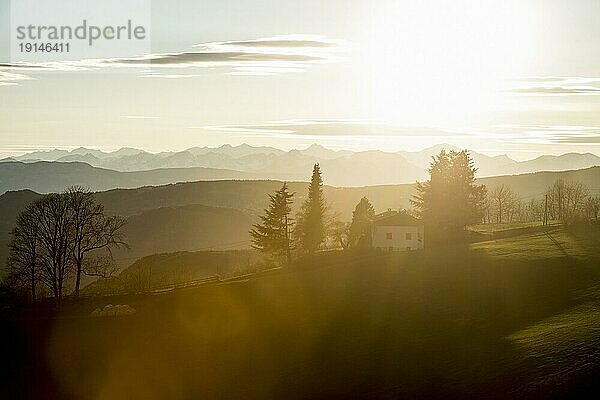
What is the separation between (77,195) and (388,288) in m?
44.8

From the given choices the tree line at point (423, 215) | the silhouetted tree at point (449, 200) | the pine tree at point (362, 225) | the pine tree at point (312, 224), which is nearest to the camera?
the silhouetted tree at point (449, 200)

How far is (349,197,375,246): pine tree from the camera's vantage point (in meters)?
97.4

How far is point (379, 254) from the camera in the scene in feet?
293

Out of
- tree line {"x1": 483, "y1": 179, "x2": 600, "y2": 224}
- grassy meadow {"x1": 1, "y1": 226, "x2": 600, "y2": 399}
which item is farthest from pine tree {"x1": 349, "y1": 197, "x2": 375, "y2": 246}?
tree line {"x1": 483, "y1": 179, "x2": 600, "y2": 224}

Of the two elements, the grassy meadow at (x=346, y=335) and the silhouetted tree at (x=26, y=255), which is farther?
the silhouetted tree at (x=26, y=255)

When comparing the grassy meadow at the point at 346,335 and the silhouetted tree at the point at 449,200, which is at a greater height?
the silhouetted tree at the point at 449,200

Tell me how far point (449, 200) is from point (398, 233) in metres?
7.40

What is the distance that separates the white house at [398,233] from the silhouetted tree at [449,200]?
1.37m

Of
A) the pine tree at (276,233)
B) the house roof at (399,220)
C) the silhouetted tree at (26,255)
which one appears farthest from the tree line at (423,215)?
the silhouetted tree at (26,255)

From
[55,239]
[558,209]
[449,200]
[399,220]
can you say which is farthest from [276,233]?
[558,209]

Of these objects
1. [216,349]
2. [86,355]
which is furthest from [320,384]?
[86,355]

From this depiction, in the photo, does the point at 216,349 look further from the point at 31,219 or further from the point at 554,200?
the point at 554,200

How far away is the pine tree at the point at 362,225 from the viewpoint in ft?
319

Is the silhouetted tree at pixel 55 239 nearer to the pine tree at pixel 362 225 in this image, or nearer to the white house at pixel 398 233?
the pine tree at pixel 362 225
